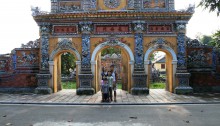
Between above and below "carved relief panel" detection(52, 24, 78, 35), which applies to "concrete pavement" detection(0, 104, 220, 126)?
below

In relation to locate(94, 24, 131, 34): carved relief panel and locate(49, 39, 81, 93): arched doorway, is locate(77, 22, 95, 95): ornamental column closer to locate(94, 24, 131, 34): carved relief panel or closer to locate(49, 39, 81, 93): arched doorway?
locate(49, 39, 81, 93): arched doorway

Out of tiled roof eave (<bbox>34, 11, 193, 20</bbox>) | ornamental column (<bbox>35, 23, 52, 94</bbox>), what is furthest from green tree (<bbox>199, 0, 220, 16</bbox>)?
ornamental column (<bbox>35, 23, 52, 94</bbox>)

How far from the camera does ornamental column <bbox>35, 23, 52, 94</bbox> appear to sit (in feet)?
50.2

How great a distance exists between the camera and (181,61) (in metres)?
15.2

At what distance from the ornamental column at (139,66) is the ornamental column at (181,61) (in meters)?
2.06

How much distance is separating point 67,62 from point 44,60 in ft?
56.3

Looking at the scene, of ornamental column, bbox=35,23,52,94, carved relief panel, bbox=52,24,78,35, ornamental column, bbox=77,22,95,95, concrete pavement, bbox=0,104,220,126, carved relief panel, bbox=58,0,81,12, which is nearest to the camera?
concrete pavement, bbox=0,104,220,126

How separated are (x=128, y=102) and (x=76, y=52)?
549 centimetres

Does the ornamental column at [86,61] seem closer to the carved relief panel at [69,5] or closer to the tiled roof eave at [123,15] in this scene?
the tiled roof eave at [123,15]

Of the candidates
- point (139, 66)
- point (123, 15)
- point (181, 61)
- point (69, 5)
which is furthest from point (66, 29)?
point (181, 61)

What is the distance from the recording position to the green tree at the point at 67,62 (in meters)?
32.1

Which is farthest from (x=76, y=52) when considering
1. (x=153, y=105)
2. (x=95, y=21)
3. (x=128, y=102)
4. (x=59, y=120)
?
(x=59, y=120)

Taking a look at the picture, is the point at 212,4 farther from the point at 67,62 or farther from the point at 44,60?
the point at 67,62

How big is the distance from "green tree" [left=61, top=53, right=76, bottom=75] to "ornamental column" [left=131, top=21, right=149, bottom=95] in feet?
60.1
